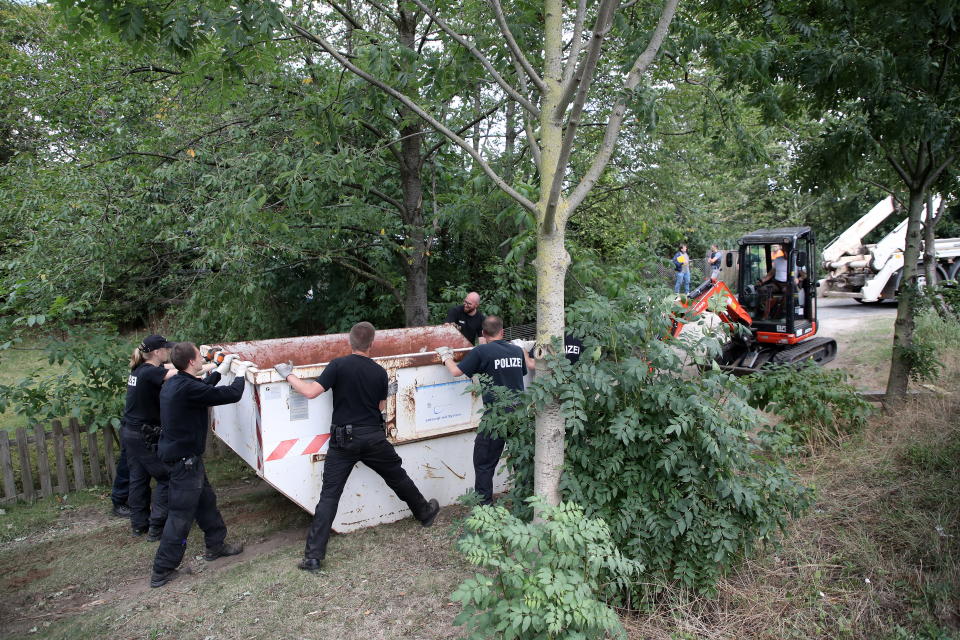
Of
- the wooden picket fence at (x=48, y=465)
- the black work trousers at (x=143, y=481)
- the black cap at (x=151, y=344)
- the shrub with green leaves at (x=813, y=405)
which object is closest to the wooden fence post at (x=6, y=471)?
the wooden picket fence at (x=48, y=465)

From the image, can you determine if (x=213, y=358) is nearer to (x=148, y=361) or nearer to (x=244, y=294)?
(x=148, y=361)

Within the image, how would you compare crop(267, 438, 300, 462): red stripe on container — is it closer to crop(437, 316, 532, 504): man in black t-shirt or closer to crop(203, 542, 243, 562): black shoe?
crop(203, 542, 243, 562): black shoe

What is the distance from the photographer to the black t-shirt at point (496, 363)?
4.84 meters

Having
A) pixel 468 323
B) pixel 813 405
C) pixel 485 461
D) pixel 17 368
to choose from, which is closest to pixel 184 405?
pixel 485 461

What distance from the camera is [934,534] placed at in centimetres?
360

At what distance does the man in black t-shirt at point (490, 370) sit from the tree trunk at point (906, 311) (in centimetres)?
392

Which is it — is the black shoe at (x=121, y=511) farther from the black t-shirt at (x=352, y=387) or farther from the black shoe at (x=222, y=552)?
the black t-shirt at (x=352, y=387)

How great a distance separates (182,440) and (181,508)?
480 mm

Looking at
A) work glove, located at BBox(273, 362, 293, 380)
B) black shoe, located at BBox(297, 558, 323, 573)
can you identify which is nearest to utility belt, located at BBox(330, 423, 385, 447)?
work glove, located at BBox(273, 362, 293, 380)

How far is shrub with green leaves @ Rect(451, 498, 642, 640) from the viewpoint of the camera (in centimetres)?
235

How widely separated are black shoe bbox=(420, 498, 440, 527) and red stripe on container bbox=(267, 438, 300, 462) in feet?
4.01

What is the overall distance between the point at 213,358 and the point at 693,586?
4.25 meters

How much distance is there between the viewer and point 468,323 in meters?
6.92

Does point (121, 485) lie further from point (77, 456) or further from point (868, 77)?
point (868, 77)
